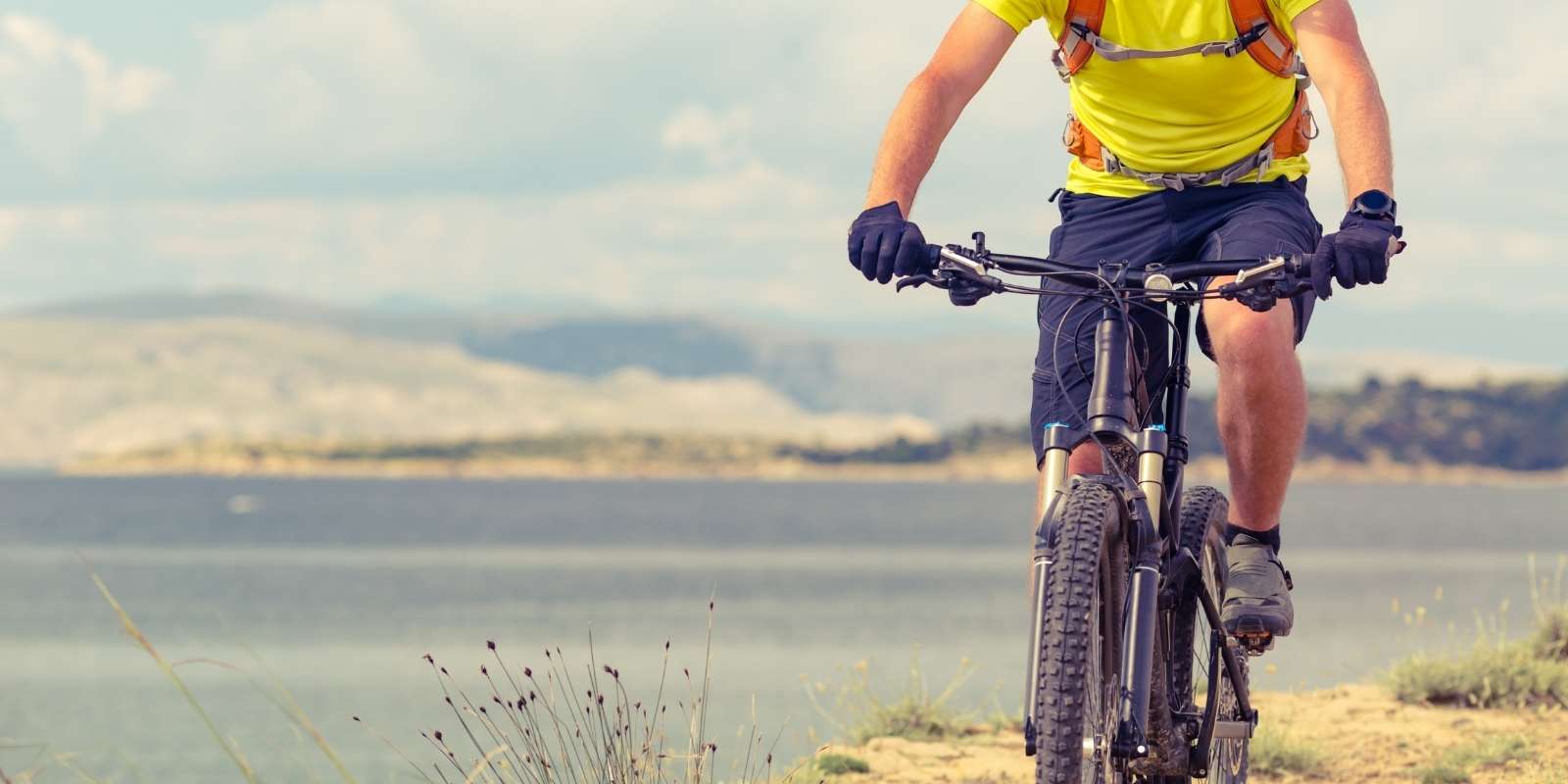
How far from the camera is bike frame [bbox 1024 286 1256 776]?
11.6ft

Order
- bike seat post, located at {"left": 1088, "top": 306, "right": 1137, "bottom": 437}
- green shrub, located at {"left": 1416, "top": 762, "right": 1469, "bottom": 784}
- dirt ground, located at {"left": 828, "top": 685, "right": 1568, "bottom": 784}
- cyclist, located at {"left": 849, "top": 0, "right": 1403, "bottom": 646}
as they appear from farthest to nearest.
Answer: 1. dirt ground, located at {"left": 828, "top": 685, "right": 1568, "bottom": 784}
2. green shrub, located at {"left": 1416, "top": 762, "right": 1469, "bottom": 784}
3. cyclist, located at {"left": 849, "top": 0, "right": 1403, "bottom": 646}
4. bike seat post, located at {"left": 1088, "top": 306, "right": 1137, "bottom": 437}

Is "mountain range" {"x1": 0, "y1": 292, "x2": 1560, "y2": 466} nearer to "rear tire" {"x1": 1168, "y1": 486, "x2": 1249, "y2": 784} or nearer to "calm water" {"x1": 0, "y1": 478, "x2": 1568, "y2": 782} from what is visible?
"calm water" {"x1": 0, "y1": 478, "x2": 1568, "y2": 782}

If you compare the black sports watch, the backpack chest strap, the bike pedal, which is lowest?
the bike pedal

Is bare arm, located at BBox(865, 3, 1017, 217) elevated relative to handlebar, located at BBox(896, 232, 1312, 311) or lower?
elevated

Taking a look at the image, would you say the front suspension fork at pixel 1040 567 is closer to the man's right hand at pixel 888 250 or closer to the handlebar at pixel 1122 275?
the handlebar at pixel 1122 275

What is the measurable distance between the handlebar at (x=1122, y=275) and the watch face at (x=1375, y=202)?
147mm

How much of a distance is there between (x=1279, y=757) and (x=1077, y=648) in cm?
354

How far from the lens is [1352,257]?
344 centimetres

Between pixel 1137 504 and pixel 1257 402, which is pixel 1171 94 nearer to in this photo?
pixel 1257 402

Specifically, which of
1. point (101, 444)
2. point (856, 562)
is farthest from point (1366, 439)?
point (101, 444)

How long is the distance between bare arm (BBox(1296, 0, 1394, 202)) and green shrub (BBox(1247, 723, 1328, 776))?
10.2 ft

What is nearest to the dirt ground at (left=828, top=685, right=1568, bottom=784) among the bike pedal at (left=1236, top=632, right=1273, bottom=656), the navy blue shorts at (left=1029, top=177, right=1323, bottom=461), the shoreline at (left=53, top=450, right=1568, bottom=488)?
the bike pedal at (left=1236, top=632, right=1273, bottom=656)

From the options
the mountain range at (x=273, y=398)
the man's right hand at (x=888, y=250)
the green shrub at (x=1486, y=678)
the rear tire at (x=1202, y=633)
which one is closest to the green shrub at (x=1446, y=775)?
the green shrub at (x=1486, y=678)

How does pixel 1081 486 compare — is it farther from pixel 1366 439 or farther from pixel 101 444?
pixel 101 444
